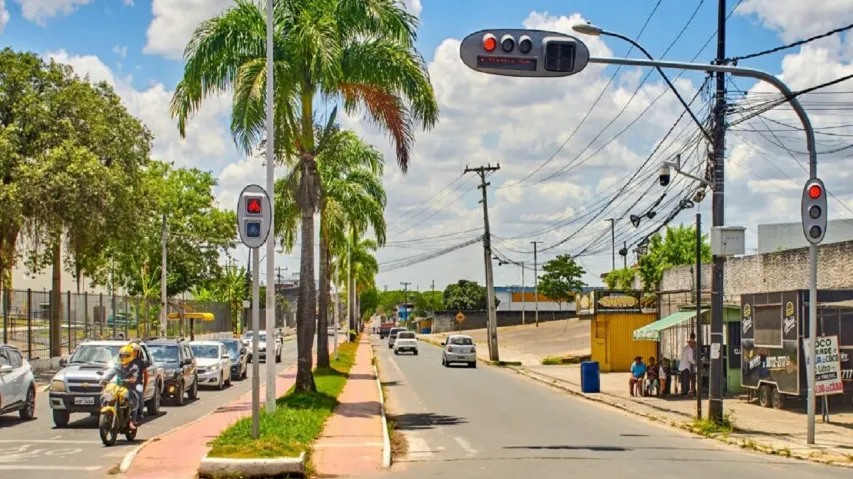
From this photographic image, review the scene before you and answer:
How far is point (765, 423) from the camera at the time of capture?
21.8 meters

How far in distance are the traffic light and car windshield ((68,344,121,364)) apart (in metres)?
14.7

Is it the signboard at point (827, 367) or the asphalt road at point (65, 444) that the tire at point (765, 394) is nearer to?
the signboard at point (827, 367)

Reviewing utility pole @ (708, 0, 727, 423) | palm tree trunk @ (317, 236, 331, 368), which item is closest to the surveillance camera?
utility pole @ (708, 0, 727, 423)

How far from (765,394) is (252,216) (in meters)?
16.9

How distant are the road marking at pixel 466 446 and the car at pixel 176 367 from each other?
1046 cm

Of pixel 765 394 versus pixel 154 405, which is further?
pixel 765 394

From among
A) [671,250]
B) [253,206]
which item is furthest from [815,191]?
[671,250]

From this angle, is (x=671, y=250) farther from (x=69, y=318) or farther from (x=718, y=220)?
(x=718, y=220)

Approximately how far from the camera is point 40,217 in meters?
37.6

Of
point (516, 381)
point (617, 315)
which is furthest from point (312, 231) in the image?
point (617, 315)

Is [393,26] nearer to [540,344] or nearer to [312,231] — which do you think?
[312,231]

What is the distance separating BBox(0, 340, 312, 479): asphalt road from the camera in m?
13.9

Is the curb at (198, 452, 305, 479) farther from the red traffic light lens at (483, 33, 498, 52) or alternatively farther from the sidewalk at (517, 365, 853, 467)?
the sidewalk at (517, 365, 853, 467)

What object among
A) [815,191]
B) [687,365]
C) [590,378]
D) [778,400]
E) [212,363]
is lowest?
[590,378]
